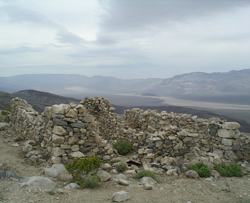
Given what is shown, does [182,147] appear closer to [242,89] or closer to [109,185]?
[109,185]

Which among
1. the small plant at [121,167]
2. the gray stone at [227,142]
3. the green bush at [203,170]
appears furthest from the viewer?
the gray stone at [227,142]

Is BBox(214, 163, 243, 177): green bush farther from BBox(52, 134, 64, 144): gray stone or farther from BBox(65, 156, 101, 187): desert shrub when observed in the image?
BBox(52, 134, 64, 144): gray stone

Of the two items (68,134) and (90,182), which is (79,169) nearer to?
(90,182)

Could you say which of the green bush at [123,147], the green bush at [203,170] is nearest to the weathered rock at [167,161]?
the green bush at [203,170]

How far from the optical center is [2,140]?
9.86 meters

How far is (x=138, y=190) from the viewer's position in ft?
18.2

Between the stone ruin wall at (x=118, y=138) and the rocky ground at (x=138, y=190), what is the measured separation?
106 centimetres

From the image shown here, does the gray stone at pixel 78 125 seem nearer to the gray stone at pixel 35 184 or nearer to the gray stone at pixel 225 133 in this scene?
the gray stone at pixel 35 184

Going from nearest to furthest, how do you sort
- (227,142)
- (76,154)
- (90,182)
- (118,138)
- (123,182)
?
(90,182) → (123,182) → (76,154) → (227,142) → (118,138)

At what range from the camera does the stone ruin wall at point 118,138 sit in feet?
23.9

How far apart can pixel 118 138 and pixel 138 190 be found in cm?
682

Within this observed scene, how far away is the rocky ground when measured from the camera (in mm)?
4655

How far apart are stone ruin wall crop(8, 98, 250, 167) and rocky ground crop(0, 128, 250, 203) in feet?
3.49

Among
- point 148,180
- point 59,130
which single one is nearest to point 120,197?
point 148,180
